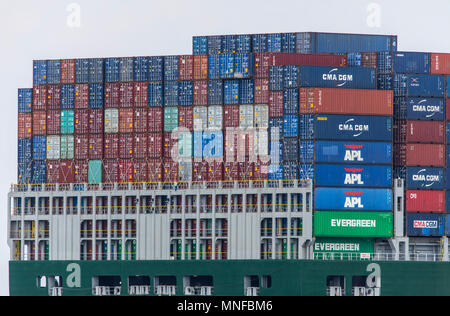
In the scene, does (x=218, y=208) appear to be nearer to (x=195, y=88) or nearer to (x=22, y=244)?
(x=195, y=88)

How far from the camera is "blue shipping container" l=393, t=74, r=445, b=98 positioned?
90938 millimetres

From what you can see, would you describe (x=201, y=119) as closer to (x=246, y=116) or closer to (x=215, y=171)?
(x=246, y=116)

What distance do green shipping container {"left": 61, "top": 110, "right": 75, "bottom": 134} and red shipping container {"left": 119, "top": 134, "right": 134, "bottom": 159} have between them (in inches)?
157

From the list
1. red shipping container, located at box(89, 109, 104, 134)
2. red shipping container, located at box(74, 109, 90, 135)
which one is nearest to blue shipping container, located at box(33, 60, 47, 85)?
red shipping container, located at box(74, 109, 90, 135)

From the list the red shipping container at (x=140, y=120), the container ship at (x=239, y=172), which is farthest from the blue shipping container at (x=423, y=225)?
the red shipping container at (x=140, y=120)

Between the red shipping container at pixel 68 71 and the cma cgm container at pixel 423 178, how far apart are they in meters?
24.9

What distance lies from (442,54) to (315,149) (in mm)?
11956

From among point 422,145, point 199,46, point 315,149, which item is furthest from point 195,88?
point 422,145

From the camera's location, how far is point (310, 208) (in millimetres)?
87938

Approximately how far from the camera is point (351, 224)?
288ft

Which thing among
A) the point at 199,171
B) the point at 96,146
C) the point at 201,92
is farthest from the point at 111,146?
the point at 201,92

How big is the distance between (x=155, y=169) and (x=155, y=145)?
5.49 ft

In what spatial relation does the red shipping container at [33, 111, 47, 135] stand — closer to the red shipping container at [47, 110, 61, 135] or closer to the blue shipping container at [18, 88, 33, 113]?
the red shipping container at [47, 110, 61, 135]

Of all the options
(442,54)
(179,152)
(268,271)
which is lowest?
(268,271)
